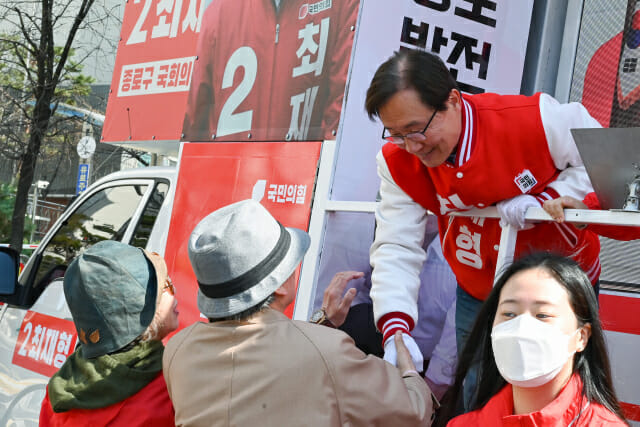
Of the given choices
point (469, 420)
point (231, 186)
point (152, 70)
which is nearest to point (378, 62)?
point (231, 186)

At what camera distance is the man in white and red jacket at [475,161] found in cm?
211

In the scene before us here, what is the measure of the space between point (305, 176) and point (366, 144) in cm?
27

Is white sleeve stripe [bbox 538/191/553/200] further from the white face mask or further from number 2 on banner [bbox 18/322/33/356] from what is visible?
number 2 on banner [bbox 18/322/33/356]

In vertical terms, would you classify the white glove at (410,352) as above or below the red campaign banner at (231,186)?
below

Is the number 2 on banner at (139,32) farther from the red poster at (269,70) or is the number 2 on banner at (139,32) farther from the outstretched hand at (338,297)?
the outstretched hand at (338,297)

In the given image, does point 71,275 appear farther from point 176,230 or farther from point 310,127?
point 176,230

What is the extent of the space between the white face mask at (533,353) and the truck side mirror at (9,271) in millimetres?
2746

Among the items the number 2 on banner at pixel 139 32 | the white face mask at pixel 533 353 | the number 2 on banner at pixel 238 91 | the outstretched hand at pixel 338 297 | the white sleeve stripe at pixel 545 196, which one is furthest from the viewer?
the number 2 on banner at pixel 139 32

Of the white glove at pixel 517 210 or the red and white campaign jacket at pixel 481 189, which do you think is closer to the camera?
the white glove at pixel 517 210

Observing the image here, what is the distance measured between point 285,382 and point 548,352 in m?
0.60

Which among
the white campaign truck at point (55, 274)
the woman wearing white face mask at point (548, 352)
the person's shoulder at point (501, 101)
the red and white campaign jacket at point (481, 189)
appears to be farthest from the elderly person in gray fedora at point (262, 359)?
the white campaign truck at point (55, 274)

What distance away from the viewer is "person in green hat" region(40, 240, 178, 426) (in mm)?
2068

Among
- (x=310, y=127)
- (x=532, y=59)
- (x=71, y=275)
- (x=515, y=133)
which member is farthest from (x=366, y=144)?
(x=71, y=275)

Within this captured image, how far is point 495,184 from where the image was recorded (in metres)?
2.10
